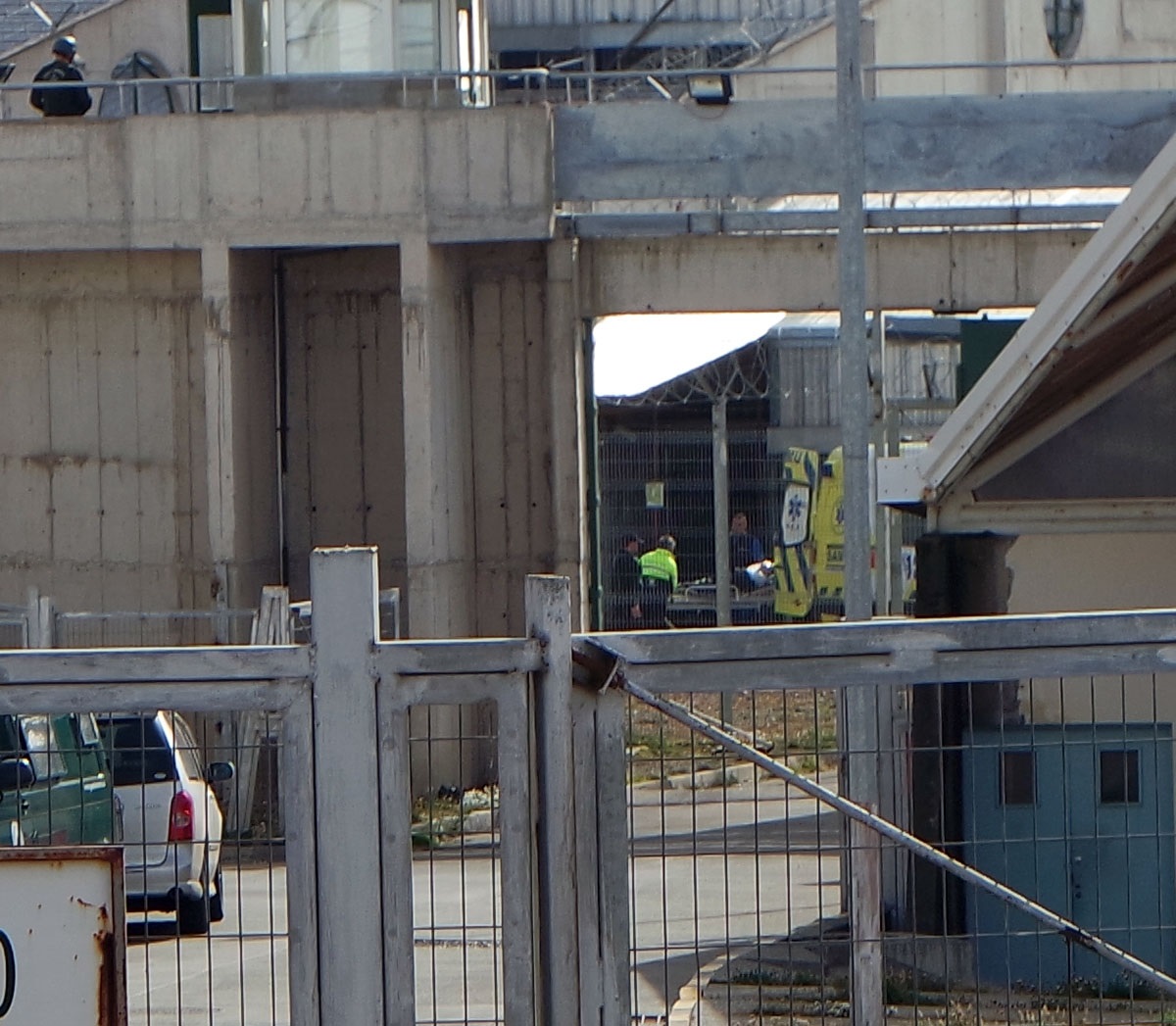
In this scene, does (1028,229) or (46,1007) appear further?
(1028,229)

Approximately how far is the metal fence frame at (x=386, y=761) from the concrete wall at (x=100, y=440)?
571 inches

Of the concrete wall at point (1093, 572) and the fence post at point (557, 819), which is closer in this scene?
the fence post at point (557, 819)

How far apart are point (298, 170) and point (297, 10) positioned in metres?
2.24

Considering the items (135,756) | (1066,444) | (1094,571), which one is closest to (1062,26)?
(1066,444)

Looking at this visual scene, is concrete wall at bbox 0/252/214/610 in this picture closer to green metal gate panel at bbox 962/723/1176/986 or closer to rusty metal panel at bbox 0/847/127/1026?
green metal gate panel at bbox 962/723/1176/986

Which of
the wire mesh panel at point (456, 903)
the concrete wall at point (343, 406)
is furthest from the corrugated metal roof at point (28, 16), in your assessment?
the wire mesh panel at point (456, 903)

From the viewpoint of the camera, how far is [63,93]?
18219 mm

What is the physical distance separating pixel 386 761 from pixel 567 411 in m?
14.0

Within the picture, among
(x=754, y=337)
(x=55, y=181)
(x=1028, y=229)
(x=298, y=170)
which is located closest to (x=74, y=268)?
(x=55, y=181)

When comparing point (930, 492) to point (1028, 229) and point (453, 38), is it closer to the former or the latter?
point (1028, 229)

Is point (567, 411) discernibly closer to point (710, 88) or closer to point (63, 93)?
point (710, 88)

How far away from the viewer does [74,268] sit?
→ 17953 mm

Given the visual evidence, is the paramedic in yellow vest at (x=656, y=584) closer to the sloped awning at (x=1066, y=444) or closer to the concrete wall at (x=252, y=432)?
the concrete wall at (x=252, y=432)

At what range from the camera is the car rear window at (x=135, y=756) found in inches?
161
